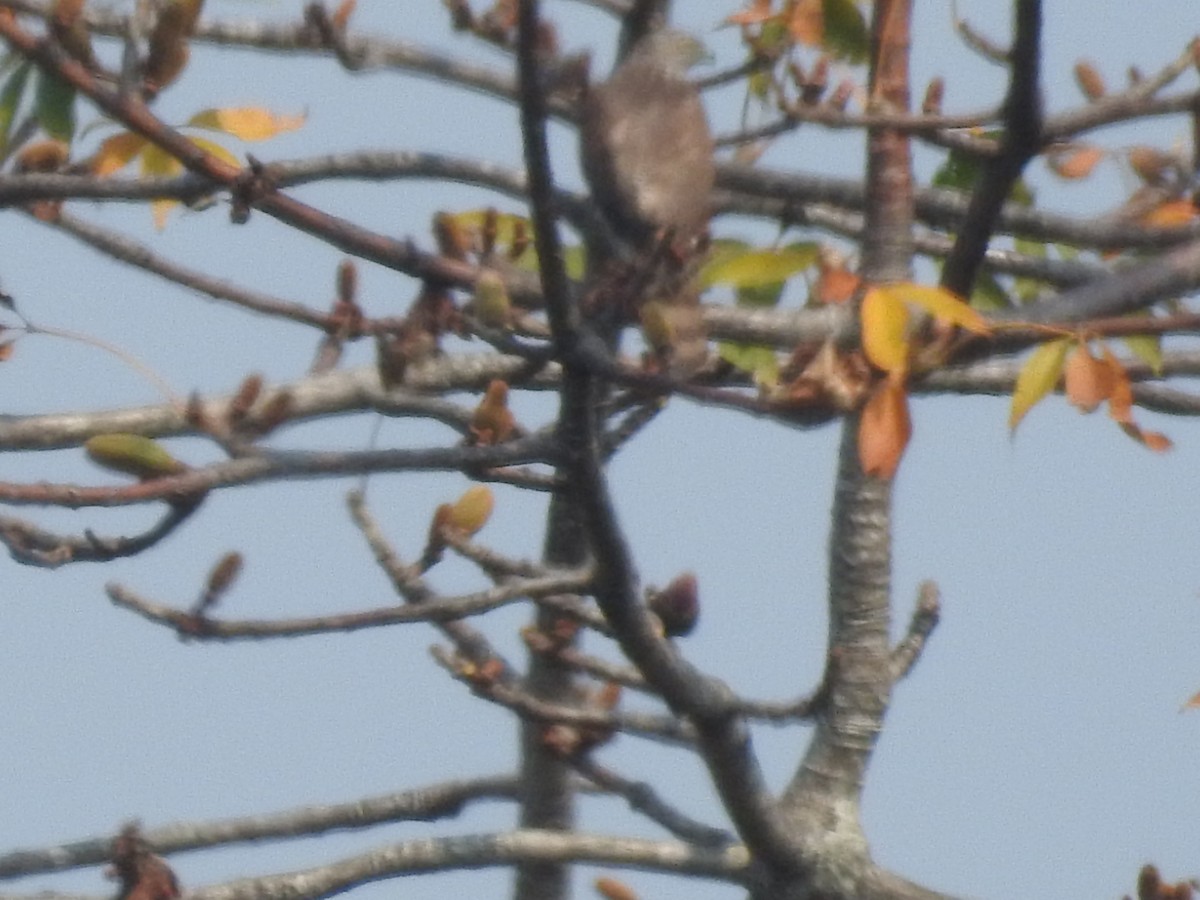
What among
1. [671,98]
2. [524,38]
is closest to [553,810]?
[671,98]

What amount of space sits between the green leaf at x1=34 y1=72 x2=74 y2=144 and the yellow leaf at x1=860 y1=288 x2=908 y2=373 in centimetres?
106

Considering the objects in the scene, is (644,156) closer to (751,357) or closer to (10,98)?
(751,357)

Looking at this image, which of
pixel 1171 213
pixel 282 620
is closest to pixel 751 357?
pixel 282 620

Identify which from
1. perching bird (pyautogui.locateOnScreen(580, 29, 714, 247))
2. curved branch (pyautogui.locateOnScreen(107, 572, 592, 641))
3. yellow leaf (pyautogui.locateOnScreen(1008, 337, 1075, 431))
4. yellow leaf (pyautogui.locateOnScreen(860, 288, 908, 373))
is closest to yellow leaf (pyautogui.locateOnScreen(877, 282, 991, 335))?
yellow leaf (pyautogui.locateOnScreen(860, 288, 908, 373))

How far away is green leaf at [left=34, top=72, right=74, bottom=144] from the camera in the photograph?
7.76 feet

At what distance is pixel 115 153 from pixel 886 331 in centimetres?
113

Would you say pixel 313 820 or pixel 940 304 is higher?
pixel 940 304

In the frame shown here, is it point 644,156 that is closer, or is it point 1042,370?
point 1042,370

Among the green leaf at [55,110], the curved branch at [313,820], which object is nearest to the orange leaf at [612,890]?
the curved branch at [313,820]

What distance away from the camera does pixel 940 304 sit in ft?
6.80

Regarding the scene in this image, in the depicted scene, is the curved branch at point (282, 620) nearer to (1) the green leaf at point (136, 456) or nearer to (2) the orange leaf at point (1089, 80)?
(1) the green leaf at point (136, 456)

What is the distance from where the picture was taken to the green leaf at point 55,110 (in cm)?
237

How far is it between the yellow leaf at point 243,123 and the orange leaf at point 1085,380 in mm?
1139

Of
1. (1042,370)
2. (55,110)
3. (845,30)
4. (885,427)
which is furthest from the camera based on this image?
(845,30)
